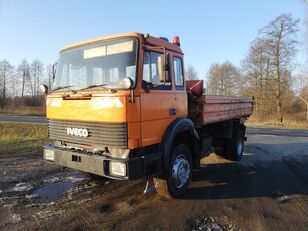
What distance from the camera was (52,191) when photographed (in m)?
5.68

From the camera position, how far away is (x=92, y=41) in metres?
5.04

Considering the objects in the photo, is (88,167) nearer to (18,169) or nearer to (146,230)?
(146,230)

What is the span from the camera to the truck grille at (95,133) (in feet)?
14.3

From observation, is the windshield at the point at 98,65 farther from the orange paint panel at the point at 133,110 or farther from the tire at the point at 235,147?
the tire at the point at 235,147

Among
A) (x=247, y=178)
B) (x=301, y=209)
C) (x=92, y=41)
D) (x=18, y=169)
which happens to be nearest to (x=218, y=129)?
(x=247, y=178)

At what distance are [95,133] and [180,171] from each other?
1808mm

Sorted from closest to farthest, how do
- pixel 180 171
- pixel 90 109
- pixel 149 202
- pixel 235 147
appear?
pixel 90 109, pixel 149 202, pixel 180 171, pixel 235 147

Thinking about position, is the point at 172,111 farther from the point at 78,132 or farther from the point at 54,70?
the point at 54,70

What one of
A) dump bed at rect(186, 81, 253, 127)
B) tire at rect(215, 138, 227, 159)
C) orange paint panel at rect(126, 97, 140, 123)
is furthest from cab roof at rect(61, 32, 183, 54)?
tire at rect(215, 138, 227, 159)

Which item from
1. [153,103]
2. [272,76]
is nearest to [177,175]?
[153,103]

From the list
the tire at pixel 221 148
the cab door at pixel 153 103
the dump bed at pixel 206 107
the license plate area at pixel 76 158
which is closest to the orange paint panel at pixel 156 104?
the cab door at pixel 153 103

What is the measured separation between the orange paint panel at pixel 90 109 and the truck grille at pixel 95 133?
0.09m

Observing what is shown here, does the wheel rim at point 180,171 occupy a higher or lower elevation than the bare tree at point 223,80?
lower

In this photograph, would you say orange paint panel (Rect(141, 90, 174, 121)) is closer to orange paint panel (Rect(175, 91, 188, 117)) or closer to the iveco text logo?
orange paint panel (Rect(175, 91, 188, 117))
